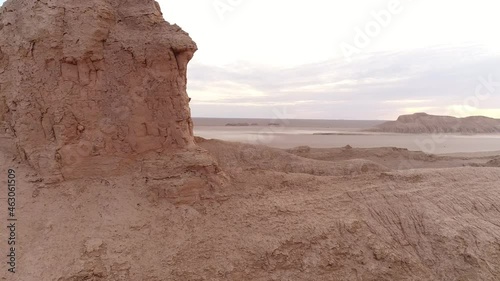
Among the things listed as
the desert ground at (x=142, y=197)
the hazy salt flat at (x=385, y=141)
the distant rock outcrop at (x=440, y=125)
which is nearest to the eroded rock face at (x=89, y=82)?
the desert ground at (x=142, y=197)

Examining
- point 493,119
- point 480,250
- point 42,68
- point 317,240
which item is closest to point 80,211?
point 42,68

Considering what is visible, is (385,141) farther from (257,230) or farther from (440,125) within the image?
(257,230)

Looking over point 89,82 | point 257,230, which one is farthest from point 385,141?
point 89,82

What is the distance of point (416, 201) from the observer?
25.8ft

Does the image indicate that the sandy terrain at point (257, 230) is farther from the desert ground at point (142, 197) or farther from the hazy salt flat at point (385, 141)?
the hazy salt flat at point (385, 141)

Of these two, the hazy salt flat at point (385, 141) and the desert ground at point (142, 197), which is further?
the hazy salt flat at point (385, 141)

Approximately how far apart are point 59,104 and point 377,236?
630 cm

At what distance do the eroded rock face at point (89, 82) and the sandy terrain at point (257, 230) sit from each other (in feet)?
1.88

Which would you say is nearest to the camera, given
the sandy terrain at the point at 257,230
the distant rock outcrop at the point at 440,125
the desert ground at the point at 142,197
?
the sandy terrain at the point at 257,230

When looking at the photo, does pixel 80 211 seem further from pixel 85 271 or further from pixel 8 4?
pixel 8 4

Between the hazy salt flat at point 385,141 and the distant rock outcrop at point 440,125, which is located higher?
the distant rock outcrop at point 440,125

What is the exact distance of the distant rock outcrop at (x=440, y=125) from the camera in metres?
51.7

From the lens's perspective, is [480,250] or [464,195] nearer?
[480,250]

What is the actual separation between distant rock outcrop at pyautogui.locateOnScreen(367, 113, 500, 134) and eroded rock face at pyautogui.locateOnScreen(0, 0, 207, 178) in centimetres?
5052
